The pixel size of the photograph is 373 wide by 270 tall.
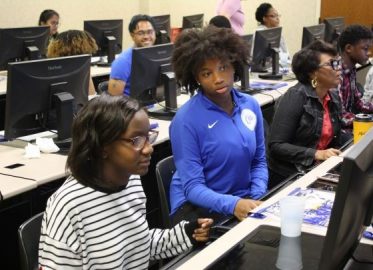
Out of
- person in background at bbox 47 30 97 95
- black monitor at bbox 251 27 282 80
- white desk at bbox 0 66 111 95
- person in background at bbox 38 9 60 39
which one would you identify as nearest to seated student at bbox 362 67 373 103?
black monitor at bbox 251 27 282 80

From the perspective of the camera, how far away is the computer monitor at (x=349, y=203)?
92 centimetres

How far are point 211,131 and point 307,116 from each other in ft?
2.23

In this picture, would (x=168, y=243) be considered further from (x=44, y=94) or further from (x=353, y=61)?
(x=353, y=61)

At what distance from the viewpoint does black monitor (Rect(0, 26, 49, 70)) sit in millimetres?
4547

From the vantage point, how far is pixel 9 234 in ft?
8.22

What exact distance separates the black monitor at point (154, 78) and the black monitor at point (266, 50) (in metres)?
1.26

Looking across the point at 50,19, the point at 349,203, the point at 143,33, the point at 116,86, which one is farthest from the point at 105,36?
the point at 349,203

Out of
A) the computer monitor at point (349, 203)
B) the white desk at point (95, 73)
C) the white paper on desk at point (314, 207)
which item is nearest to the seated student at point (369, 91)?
the white paper on desk at point (314, 207)

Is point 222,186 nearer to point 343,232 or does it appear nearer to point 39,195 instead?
point 39,195

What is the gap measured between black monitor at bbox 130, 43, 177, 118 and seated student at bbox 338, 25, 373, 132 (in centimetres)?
110

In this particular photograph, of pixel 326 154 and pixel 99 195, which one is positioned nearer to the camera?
pixel 99 195

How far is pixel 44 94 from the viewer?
267cm

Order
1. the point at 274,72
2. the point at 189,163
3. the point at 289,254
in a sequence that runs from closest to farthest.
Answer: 1. the point at 289,254
2. the point at 189,163
3. the point at 274,72

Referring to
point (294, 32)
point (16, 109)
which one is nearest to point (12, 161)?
point (16, 109)
